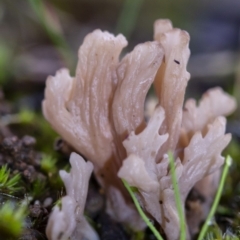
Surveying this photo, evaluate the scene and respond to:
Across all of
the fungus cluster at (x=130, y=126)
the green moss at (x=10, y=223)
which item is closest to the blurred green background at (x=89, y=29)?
the fungus cluster at (x=130, y=126)

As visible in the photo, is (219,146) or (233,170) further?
(233,170)

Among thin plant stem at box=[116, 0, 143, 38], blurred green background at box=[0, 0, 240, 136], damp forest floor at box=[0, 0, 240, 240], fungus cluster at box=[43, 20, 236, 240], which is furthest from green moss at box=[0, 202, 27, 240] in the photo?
thin plant stem at box=[116, 0, 143, 38]

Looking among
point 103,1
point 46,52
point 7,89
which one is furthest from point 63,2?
point 7,89

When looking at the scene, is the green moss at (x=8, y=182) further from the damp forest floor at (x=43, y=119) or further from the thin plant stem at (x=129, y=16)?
the thin plant stem at (x=129, y=16)

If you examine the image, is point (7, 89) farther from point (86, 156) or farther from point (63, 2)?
point (63, 2)

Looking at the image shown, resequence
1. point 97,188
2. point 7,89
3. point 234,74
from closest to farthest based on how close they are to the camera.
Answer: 1. point 97,188
2. point 7,89
3. point 234,74

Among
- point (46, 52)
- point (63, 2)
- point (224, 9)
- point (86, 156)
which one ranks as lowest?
point (86, 156)

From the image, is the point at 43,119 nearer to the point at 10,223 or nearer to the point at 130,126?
the point at 130,126
